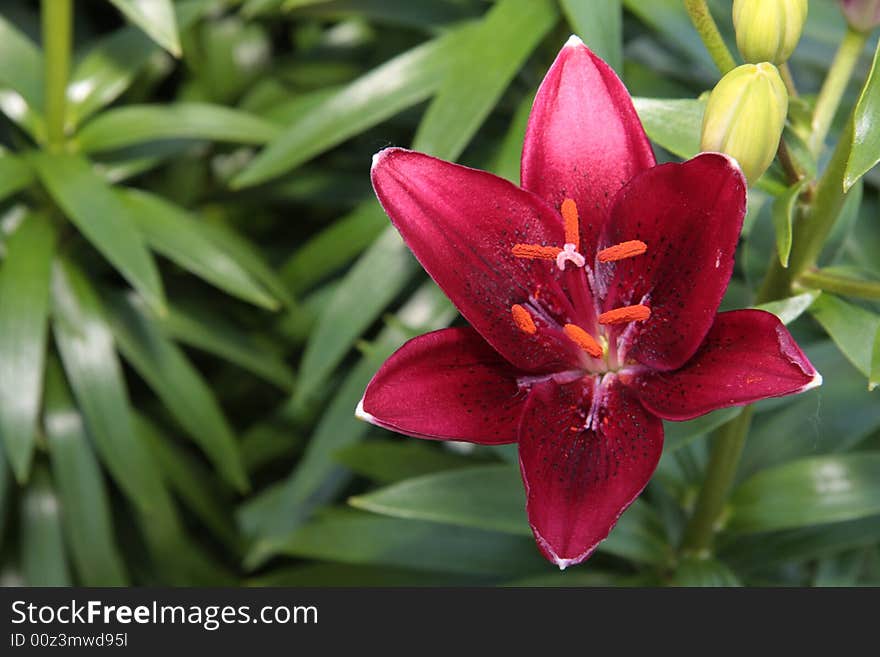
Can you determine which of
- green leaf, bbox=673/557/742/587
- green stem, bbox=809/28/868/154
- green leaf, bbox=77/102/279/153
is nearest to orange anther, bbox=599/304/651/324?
green stem, bbox=809/28/868/154

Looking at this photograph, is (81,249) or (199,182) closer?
(81,249)

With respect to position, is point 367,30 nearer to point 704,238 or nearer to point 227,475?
point 227,475

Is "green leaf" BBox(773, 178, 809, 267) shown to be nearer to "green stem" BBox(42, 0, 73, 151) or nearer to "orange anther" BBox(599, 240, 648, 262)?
"orange anther" BBox(599, 240, 648, 262)

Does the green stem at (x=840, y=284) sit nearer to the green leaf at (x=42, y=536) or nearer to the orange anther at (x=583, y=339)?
the orange anther at (x=583, y=339)

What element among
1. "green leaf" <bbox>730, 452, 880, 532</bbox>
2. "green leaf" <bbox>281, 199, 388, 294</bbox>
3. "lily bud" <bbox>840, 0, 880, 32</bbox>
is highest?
"green leaf" <bbox>281, 199, 388, 294</bbox>

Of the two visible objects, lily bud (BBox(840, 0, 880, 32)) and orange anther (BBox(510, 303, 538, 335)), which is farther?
lily bud (BBox(840, 0, 880, 32))

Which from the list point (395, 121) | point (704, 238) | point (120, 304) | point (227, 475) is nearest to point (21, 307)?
point (120, 304)
